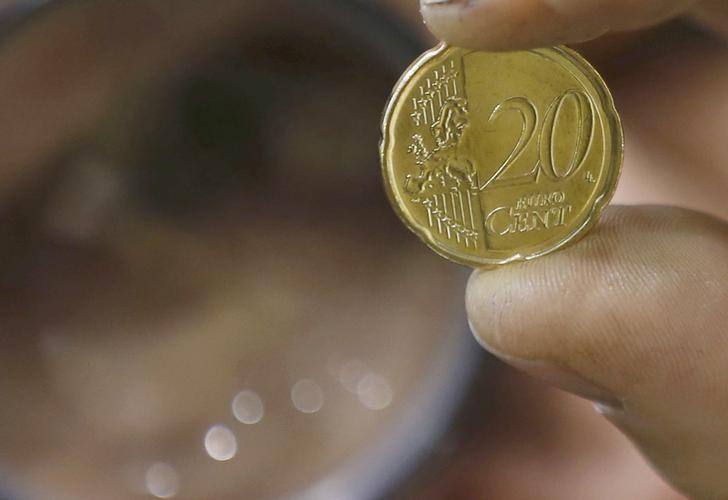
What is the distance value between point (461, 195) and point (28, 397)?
25.3 inches

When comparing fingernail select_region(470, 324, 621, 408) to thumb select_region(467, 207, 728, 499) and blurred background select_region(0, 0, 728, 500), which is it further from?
blurred background select_region(0, 0, 728, 500)

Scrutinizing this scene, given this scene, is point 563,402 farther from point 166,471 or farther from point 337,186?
point 166,471

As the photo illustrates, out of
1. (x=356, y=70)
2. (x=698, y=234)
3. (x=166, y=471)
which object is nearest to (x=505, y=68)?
(x=698, y=234)

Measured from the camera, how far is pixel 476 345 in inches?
35.8

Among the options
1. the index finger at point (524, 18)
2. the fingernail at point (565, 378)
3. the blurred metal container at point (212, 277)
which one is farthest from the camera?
the blurred metal container at point (212, 277)

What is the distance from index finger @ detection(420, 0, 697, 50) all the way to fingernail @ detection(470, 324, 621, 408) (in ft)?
0.71

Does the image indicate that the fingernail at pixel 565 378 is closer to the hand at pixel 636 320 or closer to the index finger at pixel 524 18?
the hand at pixel 636 320

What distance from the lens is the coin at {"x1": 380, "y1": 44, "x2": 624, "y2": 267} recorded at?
528 millimetres

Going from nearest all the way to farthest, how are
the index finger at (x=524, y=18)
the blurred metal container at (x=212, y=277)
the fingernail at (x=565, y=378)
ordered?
the index finger at (x=524, y=18), the fingernail at (x=565, y=378), the blurred metal container at (x=212, y=277)

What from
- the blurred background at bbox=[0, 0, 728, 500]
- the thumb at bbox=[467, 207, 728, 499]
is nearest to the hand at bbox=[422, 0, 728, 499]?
the thumb at bbox=[467, 207, 728, 499]

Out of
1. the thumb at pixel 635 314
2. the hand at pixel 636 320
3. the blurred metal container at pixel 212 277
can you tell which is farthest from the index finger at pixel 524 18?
the blurred metal container at pixel 212 277

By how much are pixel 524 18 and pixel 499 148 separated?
0.31 feet

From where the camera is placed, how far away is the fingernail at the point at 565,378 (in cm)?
58

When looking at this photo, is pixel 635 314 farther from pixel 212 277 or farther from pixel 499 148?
pixel 212 277
